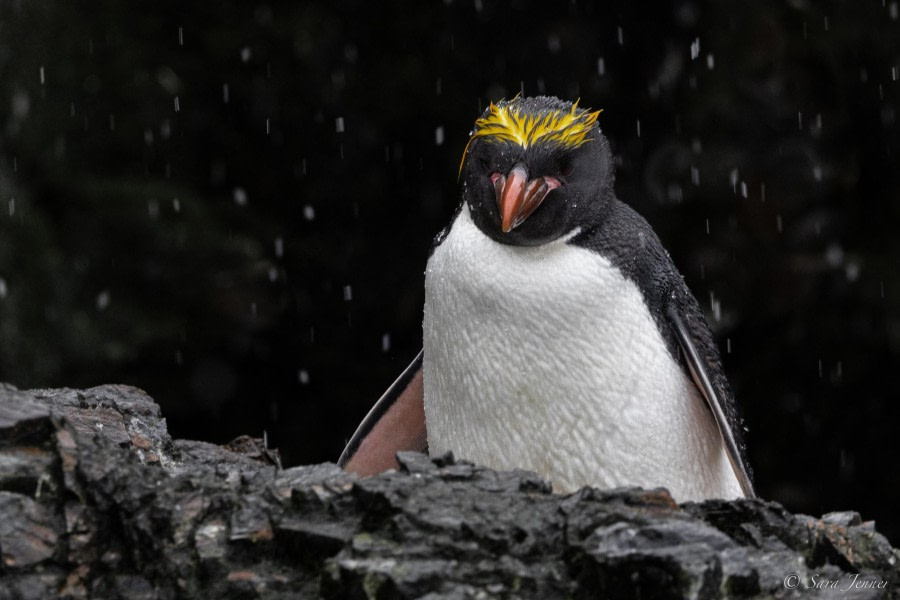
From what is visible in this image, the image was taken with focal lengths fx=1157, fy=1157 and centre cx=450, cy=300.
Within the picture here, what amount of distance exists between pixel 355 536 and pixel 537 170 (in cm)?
96

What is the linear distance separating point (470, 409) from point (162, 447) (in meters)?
0.58

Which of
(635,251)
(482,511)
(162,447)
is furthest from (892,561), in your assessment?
(162,447)

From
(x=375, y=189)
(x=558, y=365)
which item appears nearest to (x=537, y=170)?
(x=558, y=365)

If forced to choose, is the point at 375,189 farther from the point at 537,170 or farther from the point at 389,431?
the point at 537,170

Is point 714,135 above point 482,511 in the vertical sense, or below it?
above

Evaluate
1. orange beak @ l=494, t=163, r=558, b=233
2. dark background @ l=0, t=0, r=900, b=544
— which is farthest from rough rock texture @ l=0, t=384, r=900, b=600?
dark background @ l=0, t=0, r=900, b=544

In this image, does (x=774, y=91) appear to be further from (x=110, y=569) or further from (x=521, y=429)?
(x=110, y=569)

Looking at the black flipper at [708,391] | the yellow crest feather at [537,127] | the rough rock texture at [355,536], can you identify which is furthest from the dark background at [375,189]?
the rough rock texture at [355,536]

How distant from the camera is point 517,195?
81.4 inches

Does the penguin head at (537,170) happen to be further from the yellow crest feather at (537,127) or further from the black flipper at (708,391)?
the black flipper at (708,391)

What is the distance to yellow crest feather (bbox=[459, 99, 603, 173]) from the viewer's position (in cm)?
214

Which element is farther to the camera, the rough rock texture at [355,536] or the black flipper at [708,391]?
the black flipper at [708,391]

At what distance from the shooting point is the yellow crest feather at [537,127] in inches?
84.2

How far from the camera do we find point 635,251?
2.27m
